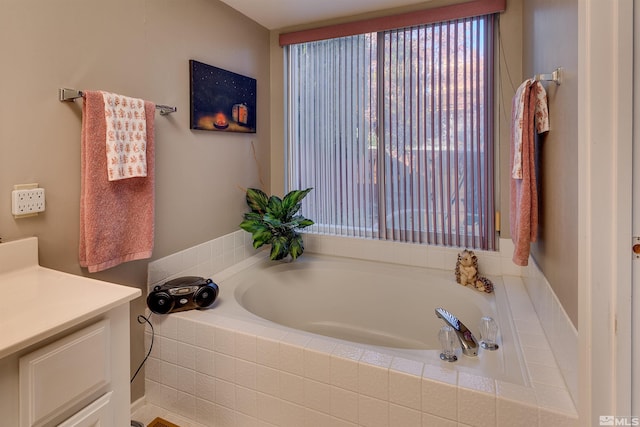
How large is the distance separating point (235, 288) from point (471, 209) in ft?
5.50

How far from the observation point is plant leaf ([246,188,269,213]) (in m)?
2.51

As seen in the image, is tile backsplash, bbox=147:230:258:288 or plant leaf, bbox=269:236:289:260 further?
plant leaf, bbox=269:236:289:260

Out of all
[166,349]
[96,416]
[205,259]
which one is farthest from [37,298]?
[205,259]

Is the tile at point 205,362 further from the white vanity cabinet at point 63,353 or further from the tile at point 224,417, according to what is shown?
the white vanity cabinet at point 63,353

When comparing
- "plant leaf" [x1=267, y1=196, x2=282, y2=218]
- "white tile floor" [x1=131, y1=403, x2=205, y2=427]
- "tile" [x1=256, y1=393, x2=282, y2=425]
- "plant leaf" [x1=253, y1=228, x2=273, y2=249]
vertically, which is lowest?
"white tile floor" [x1=131, y1=403, x2=205, y2=427]

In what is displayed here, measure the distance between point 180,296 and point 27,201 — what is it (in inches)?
30.9

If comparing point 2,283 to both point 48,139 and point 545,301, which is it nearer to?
point 48,139

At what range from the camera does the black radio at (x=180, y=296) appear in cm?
172

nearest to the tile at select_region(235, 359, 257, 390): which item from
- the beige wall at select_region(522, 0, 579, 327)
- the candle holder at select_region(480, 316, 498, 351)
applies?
the candle holder at select_region(480, 316, 498, 351)

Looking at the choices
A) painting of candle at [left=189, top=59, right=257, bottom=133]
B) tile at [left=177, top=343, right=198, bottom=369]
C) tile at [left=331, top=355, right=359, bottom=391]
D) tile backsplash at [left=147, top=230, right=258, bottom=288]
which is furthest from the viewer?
painting of candle at [left=189, top=59, right=257, bottom=133]

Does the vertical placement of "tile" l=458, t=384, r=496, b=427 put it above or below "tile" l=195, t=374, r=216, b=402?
above

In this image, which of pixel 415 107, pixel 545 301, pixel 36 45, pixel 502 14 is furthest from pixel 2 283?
pixel 502 14

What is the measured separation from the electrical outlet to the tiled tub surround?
66cm

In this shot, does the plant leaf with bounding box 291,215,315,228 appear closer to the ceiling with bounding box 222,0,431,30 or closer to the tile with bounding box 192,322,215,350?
the tile with bounding box 192,322,215,350
